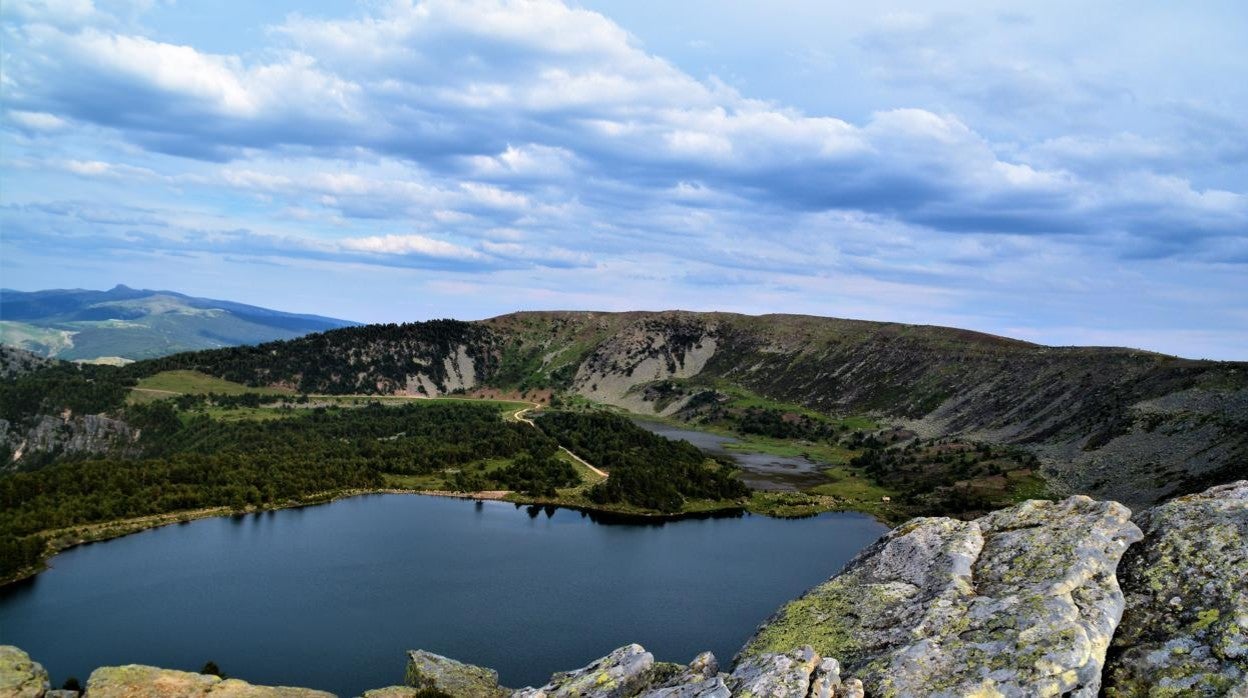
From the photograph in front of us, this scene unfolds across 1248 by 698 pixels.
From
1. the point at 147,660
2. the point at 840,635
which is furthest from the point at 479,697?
the point at 147,660

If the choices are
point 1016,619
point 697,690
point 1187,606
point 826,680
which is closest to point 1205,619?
point 1187,606

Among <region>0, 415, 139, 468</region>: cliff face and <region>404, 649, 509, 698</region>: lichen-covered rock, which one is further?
<region>0, 415, 139, 468</region>: cliff face

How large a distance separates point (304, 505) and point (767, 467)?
80155 millimetres

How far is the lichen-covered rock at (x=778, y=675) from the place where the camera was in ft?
45.9

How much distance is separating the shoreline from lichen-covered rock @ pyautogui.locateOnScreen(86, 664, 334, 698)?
46.5 meters

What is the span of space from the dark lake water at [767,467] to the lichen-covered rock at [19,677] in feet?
316

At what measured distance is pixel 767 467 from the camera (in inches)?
5330

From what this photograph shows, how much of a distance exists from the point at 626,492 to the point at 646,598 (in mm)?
44969

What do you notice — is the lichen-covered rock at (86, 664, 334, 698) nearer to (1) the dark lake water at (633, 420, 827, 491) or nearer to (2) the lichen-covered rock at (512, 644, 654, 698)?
(2) the lichen-covered rock at (512, 644, 654, 698)

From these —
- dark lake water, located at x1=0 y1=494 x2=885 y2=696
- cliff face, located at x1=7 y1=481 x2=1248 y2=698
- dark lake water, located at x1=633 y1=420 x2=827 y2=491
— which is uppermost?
cliff face, located at x1=7 y1=481 x2=1248 y2=698

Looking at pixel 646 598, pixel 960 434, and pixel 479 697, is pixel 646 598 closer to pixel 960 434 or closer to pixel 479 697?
pixel 479 697

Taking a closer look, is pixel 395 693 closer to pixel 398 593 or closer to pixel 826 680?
pixel 826 680

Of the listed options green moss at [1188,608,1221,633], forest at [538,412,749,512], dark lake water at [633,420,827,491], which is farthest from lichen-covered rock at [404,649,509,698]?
dark lake water at [633,420,827,491]

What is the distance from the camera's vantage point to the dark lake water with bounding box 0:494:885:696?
50.8 metres
